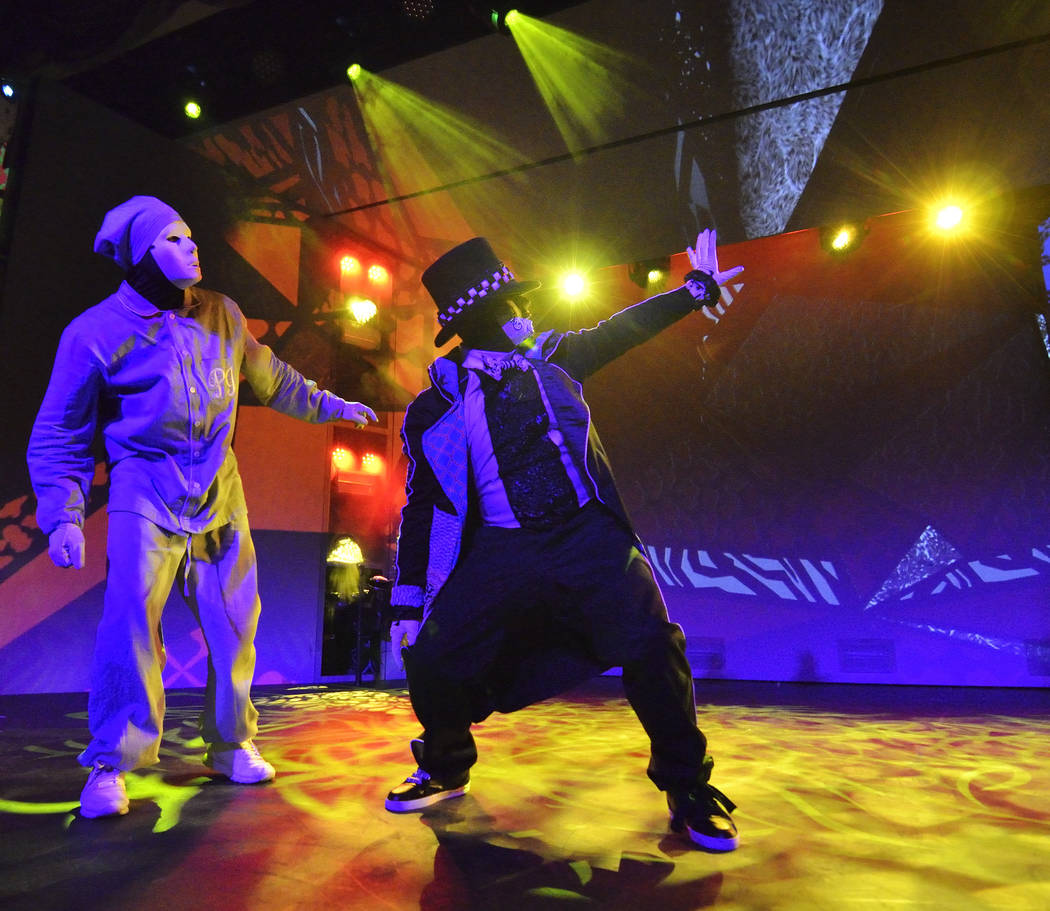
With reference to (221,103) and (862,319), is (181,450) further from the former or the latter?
(862,319)

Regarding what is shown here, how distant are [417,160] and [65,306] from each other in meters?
2.74

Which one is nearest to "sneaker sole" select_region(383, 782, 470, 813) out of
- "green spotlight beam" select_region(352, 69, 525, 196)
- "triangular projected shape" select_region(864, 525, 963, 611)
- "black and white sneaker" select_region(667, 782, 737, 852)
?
"black and white sneaker" select_region(667, 782, 737, 852)

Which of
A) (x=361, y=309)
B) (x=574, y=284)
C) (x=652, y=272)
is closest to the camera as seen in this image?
(x=361, y=309)

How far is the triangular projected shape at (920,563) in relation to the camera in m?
5.46

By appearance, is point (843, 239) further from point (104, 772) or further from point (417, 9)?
point (104, 772)

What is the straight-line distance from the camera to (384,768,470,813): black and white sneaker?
1.72m

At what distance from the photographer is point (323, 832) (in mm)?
1548

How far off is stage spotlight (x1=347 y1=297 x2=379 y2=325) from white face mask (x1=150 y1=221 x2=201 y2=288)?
172 inches

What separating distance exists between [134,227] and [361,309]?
4.50 m

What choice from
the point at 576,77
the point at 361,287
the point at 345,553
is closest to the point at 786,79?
the point at 576,77

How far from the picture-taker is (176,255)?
2.02m

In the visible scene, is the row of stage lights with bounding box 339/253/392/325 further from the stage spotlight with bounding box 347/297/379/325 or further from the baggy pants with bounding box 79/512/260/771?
the baggy pants with bounding box 79/512/260/771

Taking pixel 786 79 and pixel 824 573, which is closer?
pixel 786 79

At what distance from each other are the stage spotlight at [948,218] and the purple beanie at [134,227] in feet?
19.3
